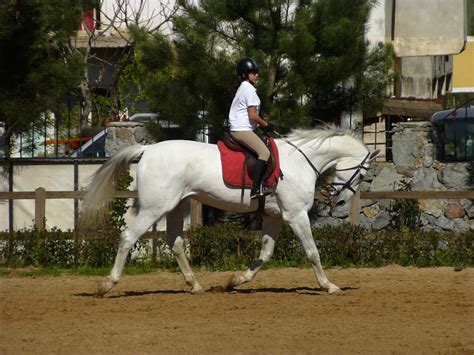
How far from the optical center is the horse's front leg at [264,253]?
12.7 metres

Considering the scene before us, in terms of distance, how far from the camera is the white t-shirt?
12.0 meters

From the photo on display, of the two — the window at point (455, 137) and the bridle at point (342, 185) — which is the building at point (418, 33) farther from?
the bridle at point (342, 185)

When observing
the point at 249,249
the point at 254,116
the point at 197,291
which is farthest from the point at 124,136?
the point at 254,116

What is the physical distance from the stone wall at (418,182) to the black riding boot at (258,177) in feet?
21.1

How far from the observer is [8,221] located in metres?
Answer: 18.0

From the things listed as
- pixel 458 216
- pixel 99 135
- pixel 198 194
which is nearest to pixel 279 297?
pixel 198 194

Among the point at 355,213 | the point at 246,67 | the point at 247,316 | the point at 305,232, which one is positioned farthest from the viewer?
the point at 355,213

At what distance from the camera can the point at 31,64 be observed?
58.7ft

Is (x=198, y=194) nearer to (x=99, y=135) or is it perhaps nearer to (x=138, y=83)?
(x=99, y=135)

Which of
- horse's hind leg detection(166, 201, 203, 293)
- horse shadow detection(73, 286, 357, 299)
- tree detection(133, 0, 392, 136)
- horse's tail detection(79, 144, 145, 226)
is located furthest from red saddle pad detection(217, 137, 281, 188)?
tree detection(133, 0, 392, 136)

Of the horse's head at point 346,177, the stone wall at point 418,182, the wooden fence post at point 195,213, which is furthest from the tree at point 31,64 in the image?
the horse's head at point 346,177

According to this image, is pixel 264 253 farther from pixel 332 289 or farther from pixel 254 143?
pixel 254 143

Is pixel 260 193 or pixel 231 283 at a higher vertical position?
pixel 260 193

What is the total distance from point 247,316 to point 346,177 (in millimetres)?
2798
